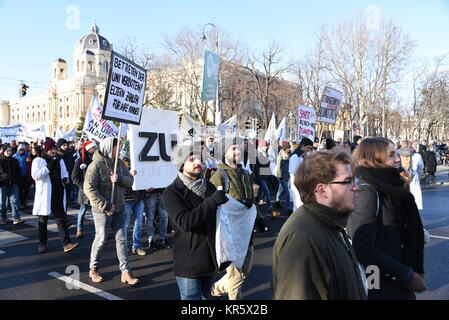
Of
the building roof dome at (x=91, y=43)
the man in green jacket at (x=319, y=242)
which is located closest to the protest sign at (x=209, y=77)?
the man in green jacket at (x=319, y=242)

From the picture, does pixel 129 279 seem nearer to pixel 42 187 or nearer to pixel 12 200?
pixel 42 187

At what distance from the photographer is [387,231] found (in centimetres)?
247

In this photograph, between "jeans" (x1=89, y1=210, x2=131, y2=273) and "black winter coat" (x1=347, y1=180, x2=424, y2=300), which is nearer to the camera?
"black winter coat" (x1=347, y1=180, x2=424, y2=300)

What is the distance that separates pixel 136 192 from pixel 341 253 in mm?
4808

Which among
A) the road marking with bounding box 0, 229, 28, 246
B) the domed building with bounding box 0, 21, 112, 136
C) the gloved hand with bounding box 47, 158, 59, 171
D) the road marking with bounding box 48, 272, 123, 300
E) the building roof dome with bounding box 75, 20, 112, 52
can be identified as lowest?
the road marking with bounding box 48, 272, 123, 300

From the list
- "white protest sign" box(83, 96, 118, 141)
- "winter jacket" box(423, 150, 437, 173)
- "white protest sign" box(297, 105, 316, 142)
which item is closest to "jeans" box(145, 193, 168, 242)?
"white protest sign" box(83, 96, 118, 141)

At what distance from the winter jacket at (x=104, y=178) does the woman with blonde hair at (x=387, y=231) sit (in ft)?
10.9

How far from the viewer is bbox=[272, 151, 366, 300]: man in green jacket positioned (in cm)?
162

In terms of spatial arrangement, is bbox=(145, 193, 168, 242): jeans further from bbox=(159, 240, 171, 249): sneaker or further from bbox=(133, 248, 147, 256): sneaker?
bbox=(133, 248, 147, 256): sneaker

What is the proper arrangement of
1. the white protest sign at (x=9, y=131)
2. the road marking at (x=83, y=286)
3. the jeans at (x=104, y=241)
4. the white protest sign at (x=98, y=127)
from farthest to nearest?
1. the white protest sign at (x=9, y=131)
2. the white protest sign at (x=98, y=127)
3. the jeans at (x=104, y=241)
4. the road marking at (x=83, y=286)

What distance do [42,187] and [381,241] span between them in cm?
568

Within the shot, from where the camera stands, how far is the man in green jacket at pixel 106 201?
4734 mm

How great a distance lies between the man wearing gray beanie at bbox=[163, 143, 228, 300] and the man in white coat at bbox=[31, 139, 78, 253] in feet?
12.8

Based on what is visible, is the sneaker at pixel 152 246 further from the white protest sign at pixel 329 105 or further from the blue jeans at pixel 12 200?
the white protest sign at pixel 329 105
